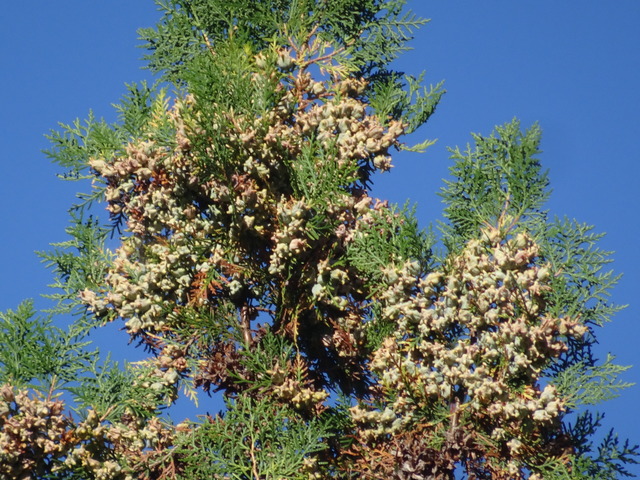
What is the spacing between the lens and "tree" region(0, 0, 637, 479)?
7.07 meters

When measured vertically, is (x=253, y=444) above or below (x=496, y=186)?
below

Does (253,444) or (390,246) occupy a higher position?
(390,246)

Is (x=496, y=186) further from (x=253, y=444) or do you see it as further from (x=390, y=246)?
(x=253, y=444)

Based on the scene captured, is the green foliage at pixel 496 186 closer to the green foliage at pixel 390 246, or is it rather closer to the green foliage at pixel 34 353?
the green foliage at pixel 390 246

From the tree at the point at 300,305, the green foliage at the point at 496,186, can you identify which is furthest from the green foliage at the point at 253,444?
the green foliage at the point at 496,186

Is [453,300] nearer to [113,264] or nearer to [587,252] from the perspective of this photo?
[587,252]

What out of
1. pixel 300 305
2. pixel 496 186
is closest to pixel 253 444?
pixel 300 305

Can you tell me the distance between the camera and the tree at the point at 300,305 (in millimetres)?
7070

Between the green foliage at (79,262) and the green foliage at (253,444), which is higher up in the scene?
the green foliage at (79,262)

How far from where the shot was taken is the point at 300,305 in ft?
25.0

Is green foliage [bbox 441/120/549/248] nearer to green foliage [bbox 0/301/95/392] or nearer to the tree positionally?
the tree

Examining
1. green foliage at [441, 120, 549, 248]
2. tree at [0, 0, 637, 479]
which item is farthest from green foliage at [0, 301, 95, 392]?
green foliage at [441, 120, 549, 248]

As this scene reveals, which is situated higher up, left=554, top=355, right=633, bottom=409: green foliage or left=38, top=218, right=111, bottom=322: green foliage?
left=38, top=218, right=111, bottom=322: green foliage

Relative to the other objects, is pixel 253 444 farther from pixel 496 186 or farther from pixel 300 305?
pixel 496 186
